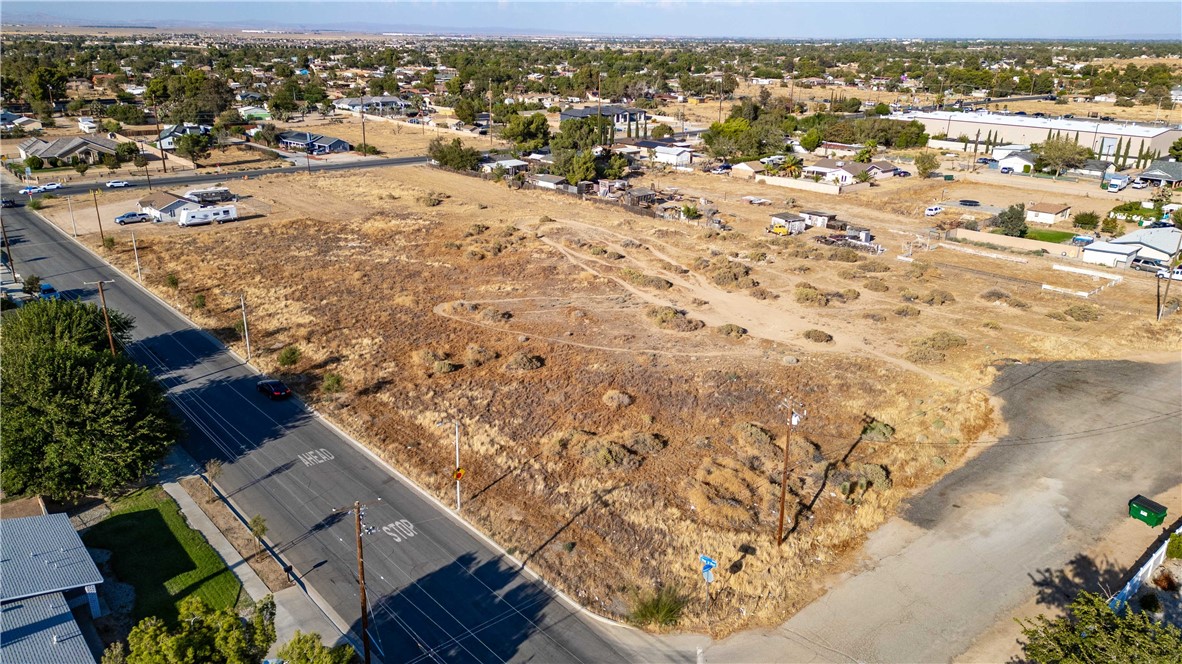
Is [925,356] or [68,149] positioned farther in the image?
[68,149]

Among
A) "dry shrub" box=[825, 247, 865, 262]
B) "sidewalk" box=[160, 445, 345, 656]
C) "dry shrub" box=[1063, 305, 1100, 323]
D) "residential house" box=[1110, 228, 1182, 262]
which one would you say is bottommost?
"sidewalk" box=[160, 445, 345, 656]

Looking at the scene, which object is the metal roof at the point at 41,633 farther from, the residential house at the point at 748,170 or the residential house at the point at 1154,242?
the residential house at the point at 748,170

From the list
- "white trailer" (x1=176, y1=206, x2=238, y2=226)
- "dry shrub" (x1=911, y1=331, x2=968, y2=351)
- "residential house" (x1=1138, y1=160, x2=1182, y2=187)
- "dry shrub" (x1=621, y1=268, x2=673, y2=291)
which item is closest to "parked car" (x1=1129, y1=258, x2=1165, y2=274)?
"dry shrub" (x1=911, y1=331, x2=968, y2=351)

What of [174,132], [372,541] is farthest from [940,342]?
[174,132]

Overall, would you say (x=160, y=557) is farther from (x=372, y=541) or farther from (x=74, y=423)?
(x=372, y=541)

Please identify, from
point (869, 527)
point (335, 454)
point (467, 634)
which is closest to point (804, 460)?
point (869, 527)

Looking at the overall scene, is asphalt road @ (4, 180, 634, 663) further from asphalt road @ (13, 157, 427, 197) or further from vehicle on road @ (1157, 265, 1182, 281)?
vehicle on road @ (1157, 265, 1182, 281)
